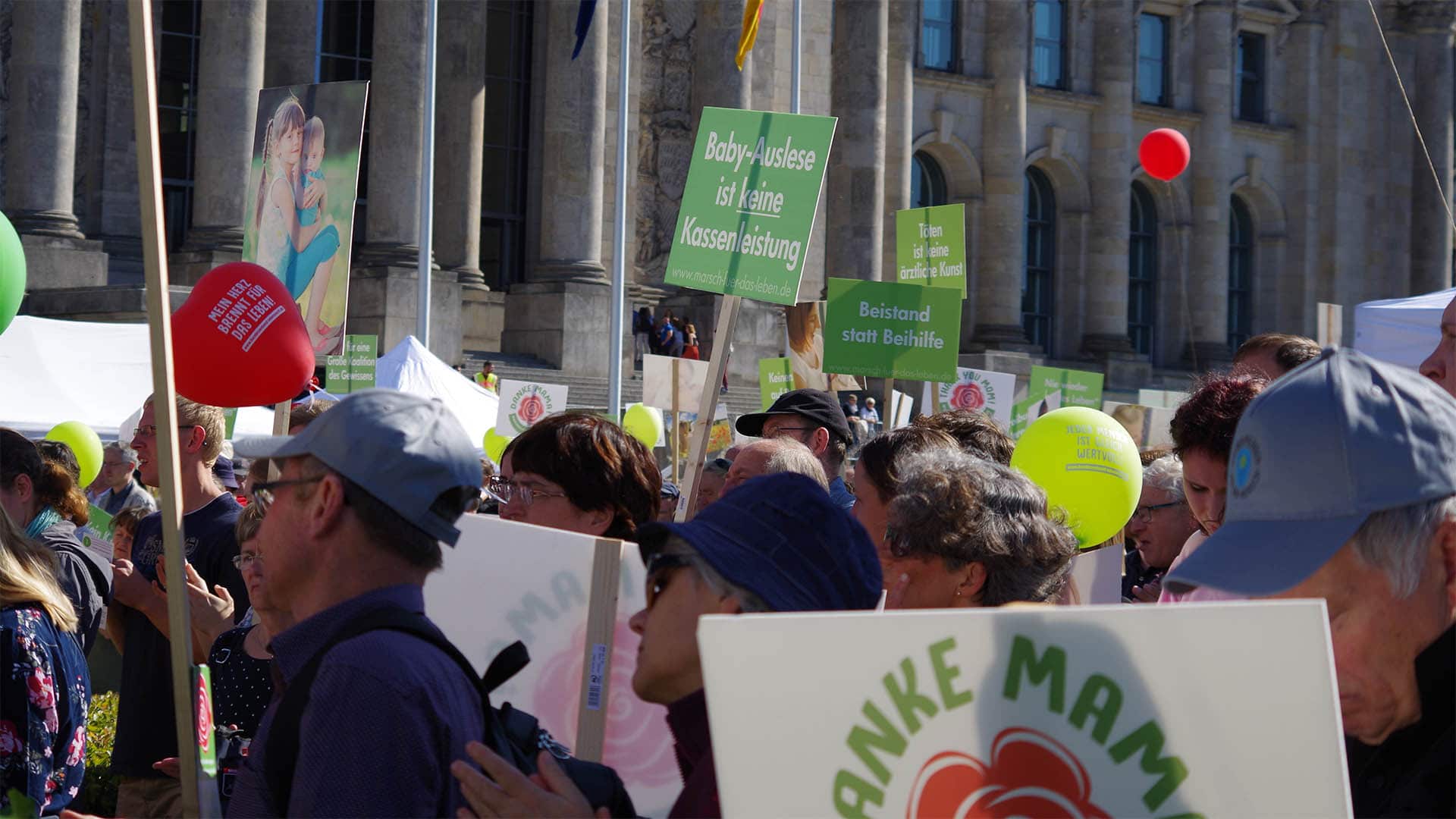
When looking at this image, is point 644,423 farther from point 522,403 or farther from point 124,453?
point 124,453

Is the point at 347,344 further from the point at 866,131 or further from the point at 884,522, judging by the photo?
the point at 866,131

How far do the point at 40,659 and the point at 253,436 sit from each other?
1491mm

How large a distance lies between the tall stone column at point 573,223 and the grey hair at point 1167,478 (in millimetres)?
21180

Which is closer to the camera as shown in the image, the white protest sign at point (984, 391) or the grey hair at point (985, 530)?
the grey hair at point (985, 530)

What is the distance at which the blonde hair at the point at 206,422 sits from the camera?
5.44m

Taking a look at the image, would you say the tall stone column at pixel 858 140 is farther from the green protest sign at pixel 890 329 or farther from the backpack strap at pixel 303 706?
the backpack strap at pixel 303 706

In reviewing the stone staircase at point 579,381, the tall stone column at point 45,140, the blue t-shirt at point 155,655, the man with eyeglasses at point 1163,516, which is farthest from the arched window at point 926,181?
the blue t-shirt at point 155,655

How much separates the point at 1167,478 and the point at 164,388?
11.4 feet

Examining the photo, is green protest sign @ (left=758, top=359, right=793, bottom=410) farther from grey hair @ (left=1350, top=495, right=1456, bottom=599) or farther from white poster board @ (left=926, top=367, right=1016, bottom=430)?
grey hair @ (left=1350, top=495, right=1456, bottom=599)

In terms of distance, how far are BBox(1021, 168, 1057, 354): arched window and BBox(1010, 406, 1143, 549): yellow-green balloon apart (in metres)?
33.2

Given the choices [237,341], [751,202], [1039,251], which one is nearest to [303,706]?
[237,341]

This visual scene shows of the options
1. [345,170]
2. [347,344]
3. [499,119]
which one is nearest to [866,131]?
[499,119]

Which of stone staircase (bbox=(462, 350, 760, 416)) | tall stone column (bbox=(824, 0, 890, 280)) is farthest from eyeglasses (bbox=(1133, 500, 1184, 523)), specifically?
tall stone column (bbox=(824, 0, 890, 280))

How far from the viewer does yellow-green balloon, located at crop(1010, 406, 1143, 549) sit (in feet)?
18.1
